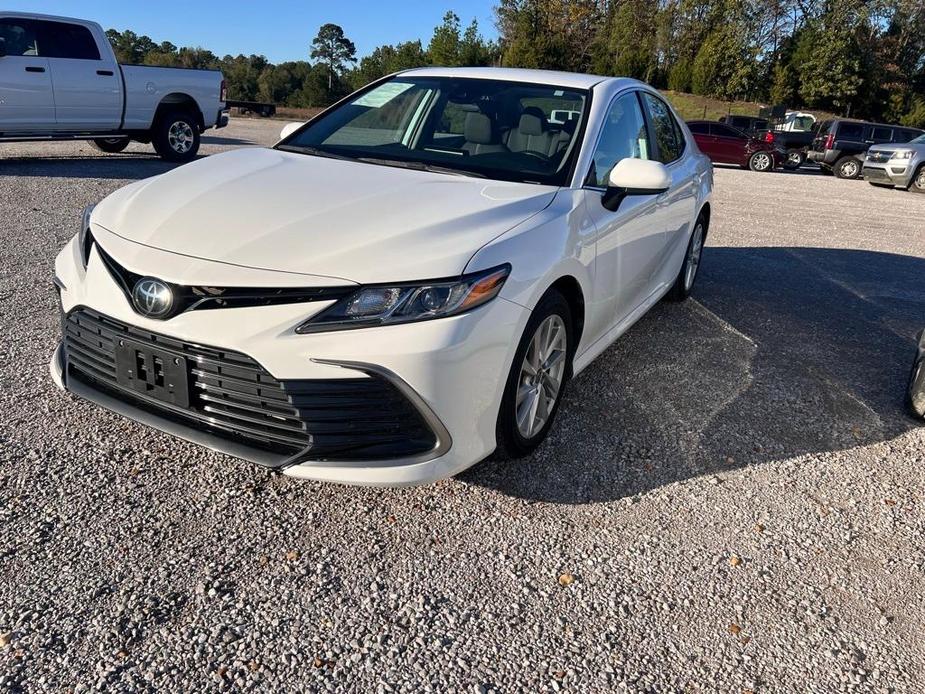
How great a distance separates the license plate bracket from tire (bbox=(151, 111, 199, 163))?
33.8 ft

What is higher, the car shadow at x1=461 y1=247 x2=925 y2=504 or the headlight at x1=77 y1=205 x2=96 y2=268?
the headlight at x1=77 y1=205 x2=96 y2=268

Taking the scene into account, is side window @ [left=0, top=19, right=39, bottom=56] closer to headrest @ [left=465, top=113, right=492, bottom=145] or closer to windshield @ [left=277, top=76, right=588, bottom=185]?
windshield @ [left=277, top=76, right=588, bottom=185]

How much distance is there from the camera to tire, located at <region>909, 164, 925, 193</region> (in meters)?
17.7

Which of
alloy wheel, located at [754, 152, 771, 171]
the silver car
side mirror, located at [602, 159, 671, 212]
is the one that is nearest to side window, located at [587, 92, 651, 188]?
side mirror, located at [602, 159, 671, 212]

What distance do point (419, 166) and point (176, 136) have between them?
391 inches

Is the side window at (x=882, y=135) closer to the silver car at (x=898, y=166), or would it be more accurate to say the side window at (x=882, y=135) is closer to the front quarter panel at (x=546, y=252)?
the silver car at (x=898, y=166)

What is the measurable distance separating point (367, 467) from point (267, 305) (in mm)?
606

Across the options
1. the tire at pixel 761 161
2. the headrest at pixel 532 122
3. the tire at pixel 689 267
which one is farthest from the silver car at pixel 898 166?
the headrest at pixel 532 122

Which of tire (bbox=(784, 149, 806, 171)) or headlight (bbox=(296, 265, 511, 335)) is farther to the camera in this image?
tire (bbox=(784, 149, 806, 171))

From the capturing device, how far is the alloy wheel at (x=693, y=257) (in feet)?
18.1

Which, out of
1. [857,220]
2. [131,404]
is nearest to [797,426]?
[131,404]

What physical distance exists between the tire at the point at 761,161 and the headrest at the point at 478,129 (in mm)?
21347

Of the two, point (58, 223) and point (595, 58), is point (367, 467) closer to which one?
point (58, 223)

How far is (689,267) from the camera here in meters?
5.55
